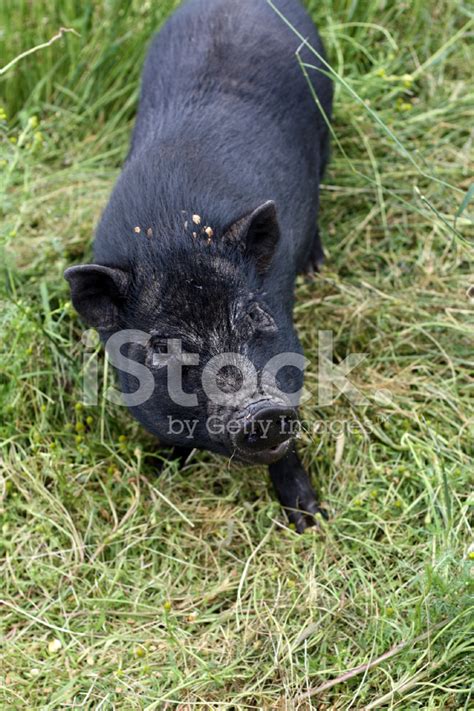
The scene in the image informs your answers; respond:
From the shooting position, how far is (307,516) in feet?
12.9

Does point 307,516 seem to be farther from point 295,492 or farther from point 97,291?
point 97,291

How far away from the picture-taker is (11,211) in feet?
16.2

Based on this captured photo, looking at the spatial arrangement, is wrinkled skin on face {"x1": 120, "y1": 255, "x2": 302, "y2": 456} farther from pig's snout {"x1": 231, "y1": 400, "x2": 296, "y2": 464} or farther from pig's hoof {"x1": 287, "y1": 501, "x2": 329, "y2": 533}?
pig's hoof {"x1": 287, "y1": 501, "x2": 329, "y2": 533}

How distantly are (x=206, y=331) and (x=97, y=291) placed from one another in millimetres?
471

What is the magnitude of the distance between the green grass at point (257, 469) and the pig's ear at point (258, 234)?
537mm

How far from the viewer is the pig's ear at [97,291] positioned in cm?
321

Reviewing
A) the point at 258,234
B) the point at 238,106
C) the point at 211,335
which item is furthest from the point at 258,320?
the point at 238,106

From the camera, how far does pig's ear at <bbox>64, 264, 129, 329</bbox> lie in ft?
10.5

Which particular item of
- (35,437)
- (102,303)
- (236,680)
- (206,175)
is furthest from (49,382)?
(236,680)

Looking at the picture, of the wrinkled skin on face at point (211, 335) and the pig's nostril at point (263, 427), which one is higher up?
the wrinkled skin on face at point (211, 335)

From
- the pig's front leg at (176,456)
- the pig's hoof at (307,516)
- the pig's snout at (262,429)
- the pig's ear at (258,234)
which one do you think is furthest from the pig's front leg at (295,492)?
the pig's ear at (258,234)

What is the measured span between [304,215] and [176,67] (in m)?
0.91

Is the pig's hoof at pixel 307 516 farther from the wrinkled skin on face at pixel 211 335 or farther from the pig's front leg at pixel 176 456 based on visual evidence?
the wrinkled skin on face at pixel 211 335

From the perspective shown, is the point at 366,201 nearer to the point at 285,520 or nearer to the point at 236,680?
the point at 285,520
